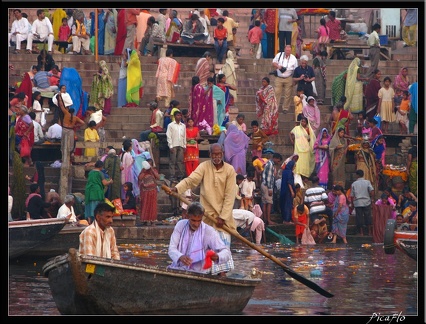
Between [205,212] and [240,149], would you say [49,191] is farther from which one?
[205,212]

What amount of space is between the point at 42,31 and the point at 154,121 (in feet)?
15.2

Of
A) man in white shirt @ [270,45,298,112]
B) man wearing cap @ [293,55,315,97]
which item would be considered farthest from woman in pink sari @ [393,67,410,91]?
man in white shirt @ [270,45,298,112]

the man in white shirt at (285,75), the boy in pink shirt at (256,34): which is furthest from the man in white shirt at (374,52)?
the boy in pink shirt at (256,34)

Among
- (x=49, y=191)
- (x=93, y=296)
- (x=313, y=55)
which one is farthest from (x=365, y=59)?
(x=93, y=296)

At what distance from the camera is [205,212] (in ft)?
51.3

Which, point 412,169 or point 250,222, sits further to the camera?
point 412,169

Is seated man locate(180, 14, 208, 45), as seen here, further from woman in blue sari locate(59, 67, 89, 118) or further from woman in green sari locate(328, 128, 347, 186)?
woman in green sari locate(328, 128, 347, 186)

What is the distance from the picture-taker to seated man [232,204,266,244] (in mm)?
22375

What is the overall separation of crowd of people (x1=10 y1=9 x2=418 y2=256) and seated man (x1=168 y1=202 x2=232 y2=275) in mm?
7107

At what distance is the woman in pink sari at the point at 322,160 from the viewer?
2458 cm

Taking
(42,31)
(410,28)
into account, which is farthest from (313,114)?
(410,28)

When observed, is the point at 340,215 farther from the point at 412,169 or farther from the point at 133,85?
the point at 133,85

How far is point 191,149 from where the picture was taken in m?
24.2
